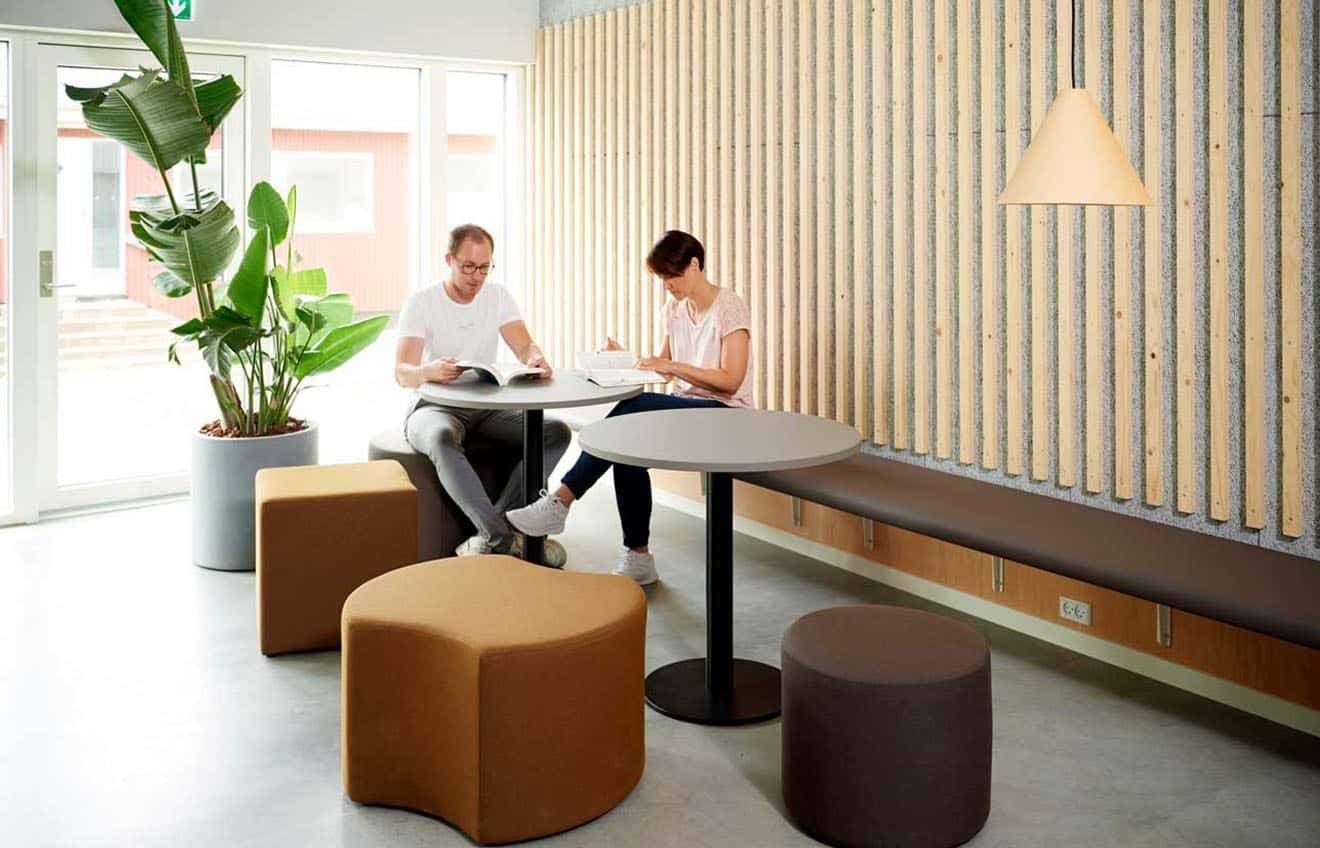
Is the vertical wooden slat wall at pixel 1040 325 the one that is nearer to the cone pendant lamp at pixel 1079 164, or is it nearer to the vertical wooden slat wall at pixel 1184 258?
the vertical wooden slat wall at pixel 1184 258

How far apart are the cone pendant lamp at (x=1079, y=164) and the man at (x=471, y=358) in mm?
2008

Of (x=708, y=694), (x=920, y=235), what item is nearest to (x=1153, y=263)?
(x=920, y=235)

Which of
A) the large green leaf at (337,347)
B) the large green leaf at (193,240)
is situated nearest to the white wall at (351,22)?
the large green leaf at (193,240)

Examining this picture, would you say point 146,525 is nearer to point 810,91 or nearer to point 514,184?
point 514,184

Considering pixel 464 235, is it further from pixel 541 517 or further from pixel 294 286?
pixel 541 517

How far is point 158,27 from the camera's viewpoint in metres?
4.71

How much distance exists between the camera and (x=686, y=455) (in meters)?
3.15

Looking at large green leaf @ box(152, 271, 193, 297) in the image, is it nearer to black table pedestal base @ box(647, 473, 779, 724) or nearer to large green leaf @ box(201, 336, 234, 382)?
large green leaf @ box(201, 336, 234, 382)

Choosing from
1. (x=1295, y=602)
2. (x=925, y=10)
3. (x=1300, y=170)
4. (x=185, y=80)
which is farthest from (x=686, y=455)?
(x=185, y=80)

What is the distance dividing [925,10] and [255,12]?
3229mm

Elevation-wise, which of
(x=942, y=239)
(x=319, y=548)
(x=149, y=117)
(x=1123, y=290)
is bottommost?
(x=319, y=548)

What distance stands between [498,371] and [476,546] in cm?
74

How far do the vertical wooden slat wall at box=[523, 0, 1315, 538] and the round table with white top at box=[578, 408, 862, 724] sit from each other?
30.8 inches

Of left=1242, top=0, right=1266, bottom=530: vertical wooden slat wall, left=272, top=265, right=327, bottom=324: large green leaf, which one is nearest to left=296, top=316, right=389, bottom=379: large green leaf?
left=272, top=265, right=327, bottom=324: large green leaf
